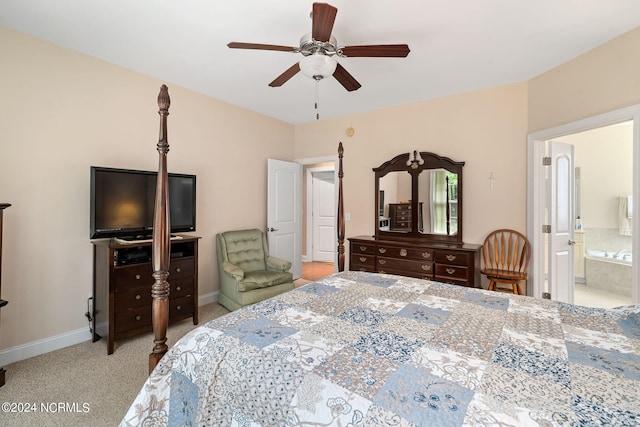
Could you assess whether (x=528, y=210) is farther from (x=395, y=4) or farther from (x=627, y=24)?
(x=395, y=4)

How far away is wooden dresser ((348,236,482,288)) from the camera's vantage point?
10.6 ft

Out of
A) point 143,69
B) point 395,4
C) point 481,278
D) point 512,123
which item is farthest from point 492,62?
point 143,69

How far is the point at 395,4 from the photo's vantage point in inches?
78.4

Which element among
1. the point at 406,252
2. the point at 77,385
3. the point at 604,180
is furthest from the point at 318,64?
the point at 604,180

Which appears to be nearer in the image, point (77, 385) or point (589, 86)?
point (77, 385)

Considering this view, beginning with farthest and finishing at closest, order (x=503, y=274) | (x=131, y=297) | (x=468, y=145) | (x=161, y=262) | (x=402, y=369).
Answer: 1. (x=468, y=145)
2. (x=503, y=274)
3. (x=131, y=297)
4. (x=161, y=262)
5. (x=402, y=369)

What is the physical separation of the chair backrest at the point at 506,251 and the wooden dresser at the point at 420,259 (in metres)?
0.14

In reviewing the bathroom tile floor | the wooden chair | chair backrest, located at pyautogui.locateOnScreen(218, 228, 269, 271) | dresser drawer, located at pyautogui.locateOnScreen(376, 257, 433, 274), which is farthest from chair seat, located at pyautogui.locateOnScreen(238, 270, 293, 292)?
the bathroom tile floor

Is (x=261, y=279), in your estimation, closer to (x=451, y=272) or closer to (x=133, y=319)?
(x=133, y=319)

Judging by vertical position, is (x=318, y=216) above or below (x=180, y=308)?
above

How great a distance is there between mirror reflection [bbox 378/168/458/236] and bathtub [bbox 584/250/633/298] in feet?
8.95

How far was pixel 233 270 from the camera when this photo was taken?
3.31m

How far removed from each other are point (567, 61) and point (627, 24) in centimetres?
57

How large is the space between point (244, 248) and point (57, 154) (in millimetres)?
2137
